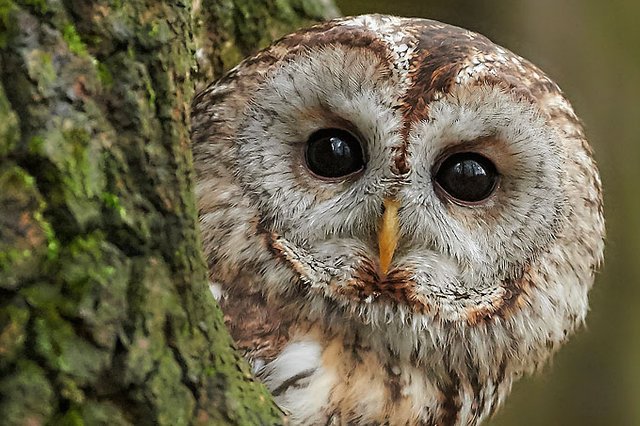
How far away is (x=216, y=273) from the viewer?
171 cm

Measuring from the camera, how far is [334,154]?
1.63 meters

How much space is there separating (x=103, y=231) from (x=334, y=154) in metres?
0.71

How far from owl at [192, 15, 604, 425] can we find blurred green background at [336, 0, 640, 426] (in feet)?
6.25

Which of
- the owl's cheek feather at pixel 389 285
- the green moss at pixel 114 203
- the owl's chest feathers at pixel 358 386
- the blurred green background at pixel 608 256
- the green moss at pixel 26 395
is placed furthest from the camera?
the blurred green background at pixel 608 256

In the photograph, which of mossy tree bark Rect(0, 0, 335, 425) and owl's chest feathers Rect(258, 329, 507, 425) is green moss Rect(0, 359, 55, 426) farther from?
owl's chest feathers Rect(258, 329, 507, 425)

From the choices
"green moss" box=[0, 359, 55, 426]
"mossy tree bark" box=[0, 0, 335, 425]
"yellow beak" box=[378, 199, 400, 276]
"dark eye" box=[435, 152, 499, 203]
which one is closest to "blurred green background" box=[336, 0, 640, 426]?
"dark eye" box=[435, 152, 499, 203]

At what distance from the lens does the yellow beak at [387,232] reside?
159 cm

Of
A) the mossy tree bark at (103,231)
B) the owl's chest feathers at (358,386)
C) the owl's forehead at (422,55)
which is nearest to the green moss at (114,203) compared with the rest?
the mossy tree bark at (103,231)

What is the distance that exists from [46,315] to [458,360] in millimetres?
977

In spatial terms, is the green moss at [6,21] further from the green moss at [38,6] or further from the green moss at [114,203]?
the green moss at [114,203]

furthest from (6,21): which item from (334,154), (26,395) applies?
(334,154)

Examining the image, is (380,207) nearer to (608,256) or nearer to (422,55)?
(422,55)

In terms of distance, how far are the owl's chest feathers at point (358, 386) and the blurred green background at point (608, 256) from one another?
1.93 m

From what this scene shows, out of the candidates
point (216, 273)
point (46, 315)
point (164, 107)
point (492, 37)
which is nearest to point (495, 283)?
point (216, 273)
